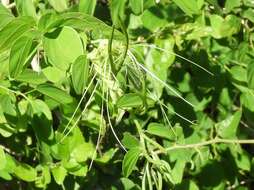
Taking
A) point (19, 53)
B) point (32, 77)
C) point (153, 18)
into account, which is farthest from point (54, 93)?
point (153, 18)

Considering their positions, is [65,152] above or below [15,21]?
below

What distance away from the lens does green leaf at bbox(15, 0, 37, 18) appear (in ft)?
3.49

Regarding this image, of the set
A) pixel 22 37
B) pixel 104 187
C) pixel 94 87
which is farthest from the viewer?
pixel 104 187

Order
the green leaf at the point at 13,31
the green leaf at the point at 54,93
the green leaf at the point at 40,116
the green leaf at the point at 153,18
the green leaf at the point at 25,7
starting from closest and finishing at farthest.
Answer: the green leaf at the point at 13,31, the green leaf at the point at 25,7, the green leaf at the point at 54,93, the green leaf at the point at 40,116, the green leaf at the point at 153,18

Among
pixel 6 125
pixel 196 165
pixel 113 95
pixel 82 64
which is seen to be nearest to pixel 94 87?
pixel 113 95

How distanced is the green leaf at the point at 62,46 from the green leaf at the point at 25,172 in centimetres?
49

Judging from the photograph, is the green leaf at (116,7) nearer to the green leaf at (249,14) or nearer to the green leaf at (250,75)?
the green leaf at (250,75)

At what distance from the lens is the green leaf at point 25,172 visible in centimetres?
137

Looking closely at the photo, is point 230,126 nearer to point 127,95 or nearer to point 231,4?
point 231,4

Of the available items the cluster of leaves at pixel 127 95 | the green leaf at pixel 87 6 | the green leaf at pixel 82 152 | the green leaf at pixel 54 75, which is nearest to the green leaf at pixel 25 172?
the cluster of leaves at pixel 127 95

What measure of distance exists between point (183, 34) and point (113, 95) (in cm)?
44

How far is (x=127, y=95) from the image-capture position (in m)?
1.08

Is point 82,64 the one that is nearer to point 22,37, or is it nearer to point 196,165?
point 22,37

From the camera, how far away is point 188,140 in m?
1.55
